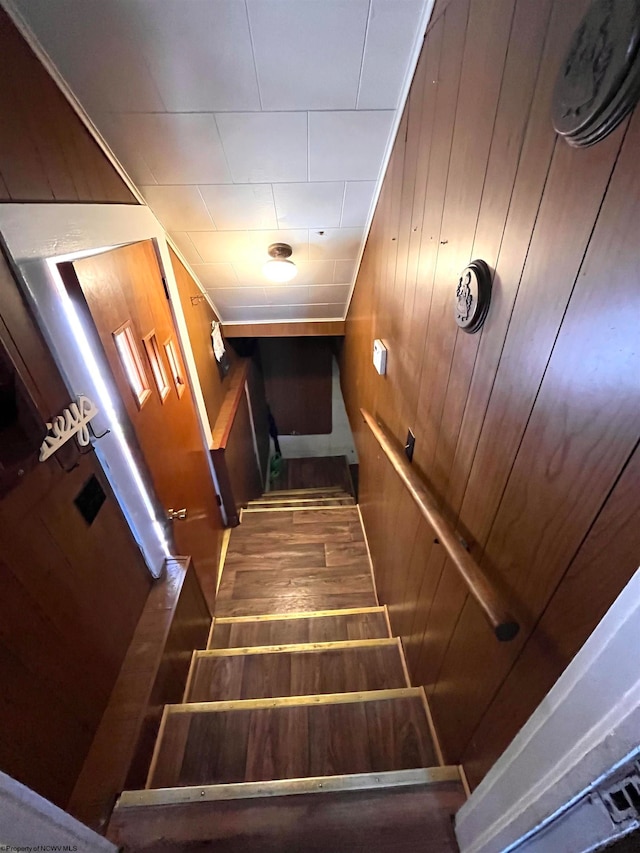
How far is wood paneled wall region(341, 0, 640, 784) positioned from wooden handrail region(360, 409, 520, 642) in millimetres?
28

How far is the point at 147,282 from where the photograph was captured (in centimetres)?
163

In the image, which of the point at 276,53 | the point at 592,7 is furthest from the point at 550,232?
the point at 276,53

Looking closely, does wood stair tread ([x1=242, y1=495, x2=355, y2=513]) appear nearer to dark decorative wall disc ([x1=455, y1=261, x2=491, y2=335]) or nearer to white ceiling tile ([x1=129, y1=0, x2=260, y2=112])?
dark decorative wall disc ([x1=455, y1=261, x2=491, y2=335])

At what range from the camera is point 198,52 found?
40.4 inches

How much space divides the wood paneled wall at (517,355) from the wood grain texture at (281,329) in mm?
1977

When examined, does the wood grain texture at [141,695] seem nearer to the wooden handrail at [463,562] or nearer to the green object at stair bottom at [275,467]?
the wooden handrail at [463,562]

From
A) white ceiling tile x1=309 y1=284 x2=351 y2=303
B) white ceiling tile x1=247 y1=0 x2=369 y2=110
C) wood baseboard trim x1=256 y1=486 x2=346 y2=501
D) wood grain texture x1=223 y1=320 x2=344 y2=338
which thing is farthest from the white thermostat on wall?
wood baseboard trim x1=256 y1=486 x2=346 y2=501

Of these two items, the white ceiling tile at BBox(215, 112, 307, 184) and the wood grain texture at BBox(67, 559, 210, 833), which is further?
the white ceiling tile at BBox(215, 112, 307, 184)

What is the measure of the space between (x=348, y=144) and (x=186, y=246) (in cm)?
110

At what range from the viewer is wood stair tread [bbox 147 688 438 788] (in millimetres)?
1310

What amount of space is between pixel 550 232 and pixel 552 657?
2.31ft

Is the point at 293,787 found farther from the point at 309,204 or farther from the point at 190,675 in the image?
the point at 309,204

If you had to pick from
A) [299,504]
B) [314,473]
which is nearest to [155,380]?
[299,504]

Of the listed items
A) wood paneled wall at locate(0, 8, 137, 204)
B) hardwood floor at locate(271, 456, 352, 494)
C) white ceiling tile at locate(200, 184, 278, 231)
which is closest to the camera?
wood paneled wall at locate(0, 8, 137, 204)
